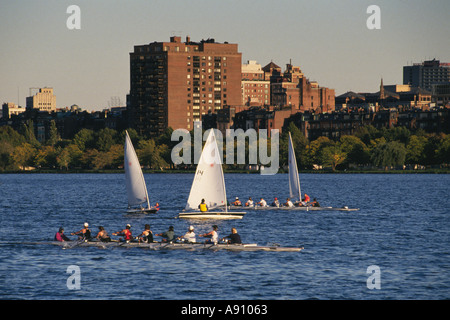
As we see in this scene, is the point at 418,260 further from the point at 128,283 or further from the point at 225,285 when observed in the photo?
the point at 128,283

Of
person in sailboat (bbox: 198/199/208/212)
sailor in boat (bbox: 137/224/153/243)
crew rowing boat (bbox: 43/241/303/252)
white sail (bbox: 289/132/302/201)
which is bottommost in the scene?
crew rowing boat (bbox: 43/241/303/252)

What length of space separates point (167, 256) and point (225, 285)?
1268cm

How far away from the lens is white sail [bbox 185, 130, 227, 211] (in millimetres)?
85125

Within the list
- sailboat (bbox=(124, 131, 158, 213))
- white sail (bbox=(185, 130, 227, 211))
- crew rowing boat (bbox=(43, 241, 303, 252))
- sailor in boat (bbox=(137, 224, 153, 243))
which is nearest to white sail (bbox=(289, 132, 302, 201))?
white sail (bbox=(185, 130, 227, 211))

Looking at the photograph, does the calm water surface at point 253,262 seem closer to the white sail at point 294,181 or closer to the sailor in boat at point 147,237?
the sailor in boat at point 147,237

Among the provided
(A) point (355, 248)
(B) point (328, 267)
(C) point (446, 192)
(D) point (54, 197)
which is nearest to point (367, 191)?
(C) point (446, 192)

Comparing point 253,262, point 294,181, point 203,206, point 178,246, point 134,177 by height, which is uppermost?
point 134,177

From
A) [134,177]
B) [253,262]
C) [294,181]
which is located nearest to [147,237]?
[253,262]

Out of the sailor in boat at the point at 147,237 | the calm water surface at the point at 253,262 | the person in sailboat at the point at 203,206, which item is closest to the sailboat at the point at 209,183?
the person in sailboat at the point at 203,206

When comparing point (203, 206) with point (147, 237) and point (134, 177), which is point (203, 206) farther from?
point (147, 237)

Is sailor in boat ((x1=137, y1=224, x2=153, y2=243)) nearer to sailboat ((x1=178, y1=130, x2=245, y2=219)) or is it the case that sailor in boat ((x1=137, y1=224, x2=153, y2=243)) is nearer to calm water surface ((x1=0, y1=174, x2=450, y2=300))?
calm water surface ((x1=0, y1=174, x2=450, y2=300))

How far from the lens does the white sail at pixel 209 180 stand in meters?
85.1

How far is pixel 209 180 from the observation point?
8644cm
